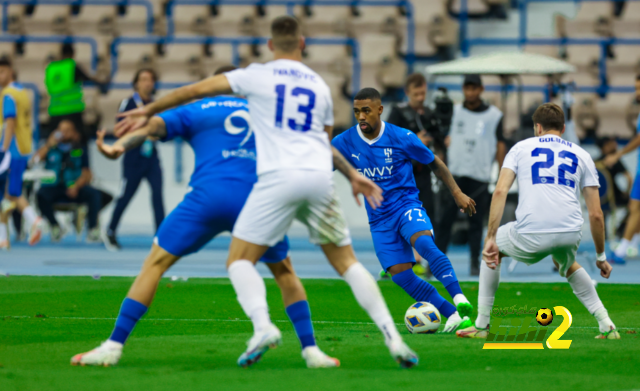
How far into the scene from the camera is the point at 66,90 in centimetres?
1842

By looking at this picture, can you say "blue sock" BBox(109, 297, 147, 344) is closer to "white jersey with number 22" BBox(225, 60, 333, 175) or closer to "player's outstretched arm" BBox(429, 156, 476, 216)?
"white jersey with number 22" BBox(225, 60, 333, 175)

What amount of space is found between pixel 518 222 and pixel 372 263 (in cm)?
644

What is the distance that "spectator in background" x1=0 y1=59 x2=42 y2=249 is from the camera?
14953 millimetres

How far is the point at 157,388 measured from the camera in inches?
186

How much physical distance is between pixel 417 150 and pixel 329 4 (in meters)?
13.8

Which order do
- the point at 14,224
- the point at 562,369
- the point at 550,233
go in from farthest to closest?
the point at 14,224 → the point at 550,233 → the point at 562,369

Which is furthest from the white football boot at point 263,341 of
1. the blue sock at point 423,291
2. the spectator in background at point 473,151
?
the spectator in background at point 473,151

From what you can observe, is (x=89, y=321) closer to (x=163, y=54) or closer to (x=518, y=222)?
(x=518, y=222)

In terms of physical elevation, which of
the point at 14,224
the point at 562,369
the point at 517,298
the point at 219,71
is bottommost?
the point at 14,224

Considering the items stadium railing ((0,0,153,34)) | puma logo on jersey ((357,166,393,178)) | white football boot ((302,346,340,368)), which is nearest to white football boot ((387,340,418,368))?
white football boot ((302,346,340,368))

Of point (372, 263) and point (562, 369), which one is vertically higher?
point (562, 369)

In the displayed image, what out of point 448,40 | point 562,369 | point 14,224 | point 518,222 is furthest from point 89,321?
point 448,40

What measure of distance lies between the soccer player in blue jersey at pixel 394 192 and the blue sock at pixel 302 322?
2.04 meters

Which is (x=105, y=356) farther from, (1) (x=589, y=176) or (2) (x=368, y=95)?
(1) (x=589, y=176)
